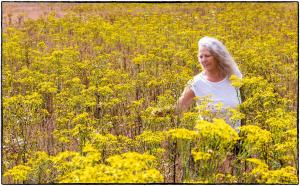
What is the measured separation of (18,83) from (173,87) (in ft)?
8.10

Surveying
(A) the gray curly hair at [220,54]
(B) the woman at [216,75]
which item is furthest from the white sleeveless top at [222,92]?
(A) the gray curly hair at [220,54]

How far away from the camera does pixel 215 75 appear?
222 inches

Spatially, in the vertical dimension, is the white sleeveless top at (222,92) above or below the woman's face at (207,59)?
below

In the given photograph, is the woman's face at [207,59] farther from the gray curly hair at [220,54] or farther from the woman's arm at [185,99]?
the woman's arm at [185,99]

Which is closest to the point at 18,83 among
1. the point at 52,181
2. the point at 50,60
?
the point at 50,60

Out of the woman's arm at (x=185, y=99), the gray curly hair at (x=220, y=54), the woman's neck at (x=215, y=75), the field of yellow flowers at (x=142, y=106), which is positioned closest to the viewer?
the field of yellow flowers at (x=142, y=106)

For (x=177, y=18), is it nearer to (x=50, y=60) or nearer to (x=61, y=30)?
(x=61, y=30)

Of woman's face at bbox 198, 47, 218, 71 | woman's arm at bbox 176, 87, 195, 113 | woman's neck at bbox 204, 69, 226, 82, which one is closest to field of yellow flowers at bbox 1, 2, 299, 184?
woman's arm at bbox 176, 87, 195, 113

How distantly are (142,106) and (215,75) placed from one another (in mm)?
1870

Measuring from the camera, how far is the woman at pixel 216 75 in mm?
5516

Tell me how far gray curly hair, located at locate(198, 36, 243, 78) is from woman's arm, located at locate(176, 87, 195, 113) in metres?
0.45

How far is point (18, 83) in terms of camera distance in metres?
7.95

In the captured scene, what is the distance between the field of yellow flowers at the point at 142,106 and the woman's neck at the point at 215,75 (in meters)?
0.28

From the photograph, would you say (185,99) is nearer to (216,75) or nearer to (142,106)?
(216,75)
